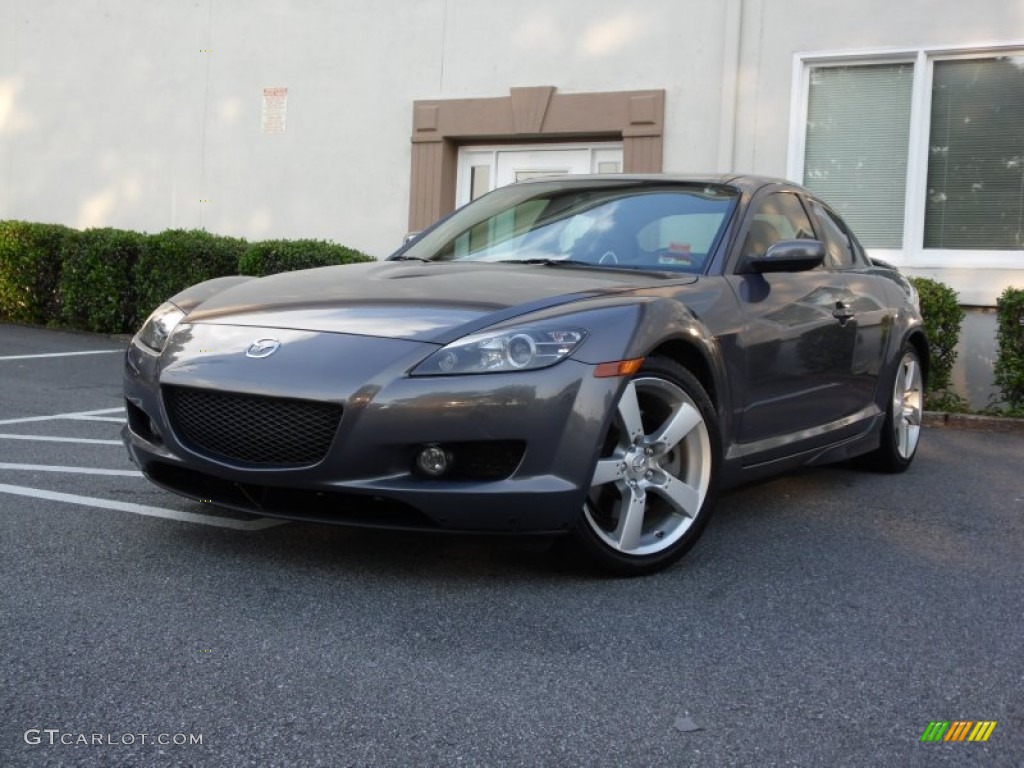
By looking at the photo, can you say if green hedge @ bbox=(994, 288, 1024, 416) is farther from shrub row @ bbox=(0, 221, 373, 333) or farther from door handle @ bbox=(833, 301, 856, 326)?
shrub row @ bbox=(0, 221, 373, 333)

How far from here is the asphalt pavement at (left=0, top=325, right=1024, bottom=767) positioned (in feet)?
8.62

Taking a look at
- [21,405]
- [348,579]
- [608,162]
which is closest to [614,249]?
[348,579]

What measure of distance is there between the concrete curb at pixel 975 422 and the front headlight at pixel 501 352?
223 inches

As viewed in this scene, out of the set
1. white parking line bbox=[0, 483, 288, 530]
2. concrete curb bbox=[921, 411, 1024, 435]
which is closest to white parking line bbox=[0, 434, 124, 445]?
white parking line bbox=[0, 483, 288, 530]

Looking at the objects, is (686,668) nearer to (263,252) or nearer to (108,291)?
(263,252)

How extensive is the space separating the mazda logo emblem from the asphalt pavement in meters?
0.67

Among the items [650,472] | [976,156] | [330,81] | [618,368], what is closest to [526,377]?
[618,368]

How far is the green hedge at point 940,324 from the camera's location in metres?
9.04

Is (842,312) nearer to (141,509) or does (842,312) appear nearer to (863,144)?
(141,509)

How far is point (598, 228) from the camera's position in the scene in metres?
4.97

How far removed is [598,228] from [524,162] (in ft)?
22.2

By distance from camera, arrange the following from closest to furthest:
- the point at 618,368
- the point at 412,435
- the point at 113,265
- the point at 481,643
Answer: the point at 481,643 < the point at 412,435 < the point at 618,368 < the point at 113,265

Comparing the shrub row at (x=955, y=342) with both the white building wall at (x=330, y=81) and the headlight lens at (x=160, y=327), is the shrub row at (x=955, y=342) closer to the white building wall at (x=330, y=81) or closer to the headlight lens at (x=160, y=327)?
the white building wall at (x=330, y=81)

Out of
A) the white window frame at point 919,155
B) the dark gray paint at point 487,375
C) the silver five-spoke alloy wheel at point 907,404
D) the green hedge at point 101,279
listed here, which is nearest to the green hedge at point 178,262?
the green hedge at point 101,279
